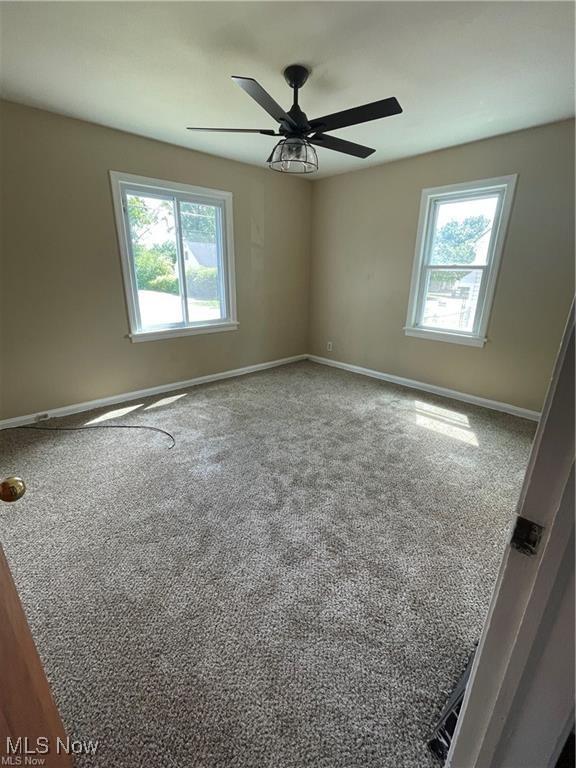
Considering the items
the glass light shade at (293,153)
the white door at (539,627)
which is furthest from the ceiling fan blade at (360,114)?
the white door at (539,627)

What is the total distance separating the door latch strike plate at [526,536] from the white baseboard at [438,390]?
343cm

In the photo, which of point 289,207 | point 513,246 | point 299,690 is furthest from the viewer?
point 289,207

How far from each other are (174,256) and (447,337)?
326cm

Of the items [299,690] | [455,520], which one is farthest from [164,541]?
[455,520]

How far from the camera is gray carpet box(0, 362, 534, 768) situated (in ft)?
3.69

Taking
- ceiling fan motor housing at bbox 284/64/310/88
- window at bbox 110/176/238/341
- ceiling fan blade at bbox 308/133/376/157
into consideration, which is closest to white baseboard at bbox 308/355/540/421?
window at bbox 110/176/238/341

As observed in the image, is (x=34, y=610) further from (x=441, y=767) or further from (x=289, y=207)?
(x=289, y=207)

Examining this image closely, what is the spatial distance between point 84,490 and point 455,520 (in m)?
2.40

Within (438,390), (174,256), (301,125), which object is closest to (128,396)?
(174,256)

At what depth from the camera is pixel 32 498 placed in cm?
216

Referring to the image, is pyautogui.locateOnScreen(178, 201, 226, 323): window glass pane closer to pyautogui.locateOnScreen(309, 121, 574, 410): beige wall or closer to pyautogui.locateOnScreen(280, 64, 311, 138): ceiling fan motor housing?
pyautogui.locateOnScreen(309, 121, 574, 410): beige wall

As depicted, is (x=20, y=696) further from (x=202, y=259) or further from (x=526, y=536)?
(x=202, y=259)

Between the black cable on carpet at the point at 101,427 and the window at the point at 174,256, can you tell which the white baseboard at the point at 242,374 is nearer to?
the black cable on carpet at the point at 101,427

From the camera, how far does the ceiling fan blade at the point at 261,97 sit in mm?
1639
